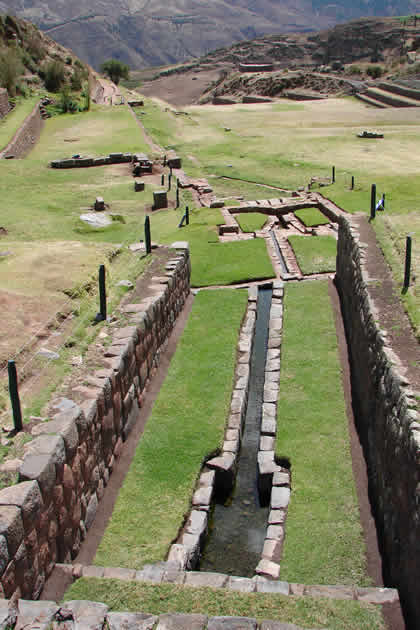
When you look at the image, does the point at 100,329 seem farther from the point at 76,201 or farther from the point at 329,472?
the point at 76,201

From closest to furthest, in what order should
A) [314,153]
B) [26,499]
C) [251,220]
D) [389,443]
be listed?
1. [26,499]
2. [389,443]
3. [251,220]
4. [314,153]

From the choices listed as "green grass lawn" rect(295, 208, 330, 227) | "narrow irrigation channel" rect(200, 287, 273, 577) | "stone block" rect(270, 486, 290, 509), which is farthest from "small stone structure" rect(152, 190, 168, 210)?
"stone block" rect(270, 486, 290, 509)

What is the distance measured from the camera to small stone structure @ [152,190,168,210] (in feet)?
81.6

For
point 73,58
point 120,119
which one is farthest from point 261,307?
point 73,58

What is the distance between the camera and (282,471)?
10.4 m

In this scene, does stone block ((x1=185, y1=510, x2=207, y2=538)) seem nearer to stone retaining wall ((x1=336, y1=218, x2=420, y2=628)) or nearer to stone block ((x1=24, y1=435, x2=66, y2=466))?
stone block ((x1=24, y1=435, x2=66, y2=466))

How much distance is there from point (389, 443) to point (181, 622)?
4.46 meters

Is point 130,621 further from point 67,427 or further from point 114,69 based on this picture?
point 114,69

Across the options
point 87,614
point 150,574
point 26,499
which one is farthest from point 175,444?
point 87,614

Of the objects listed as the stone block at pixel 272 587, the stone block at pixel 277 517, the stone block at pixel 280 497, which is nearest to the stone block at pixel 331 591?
the stone block at pixel 272 587

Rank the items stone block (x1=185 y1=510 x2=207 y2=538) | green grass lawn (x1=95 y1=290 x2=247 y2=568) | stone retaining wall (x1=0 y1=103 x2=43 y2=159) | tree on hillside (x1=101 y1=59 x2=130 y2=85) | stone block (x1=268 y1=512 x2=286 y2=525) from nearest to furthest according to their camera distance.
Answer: green grass lawn (x1=95 y1=290 x2=247 y2=568) < stone block (x1=185 y1=510 x2=207 y2=538) < stone block (x1=268 y1=512 x2=286 y2=525) < stone retaining wall (x1=0 y1=103 x2=43 y2=159) < tree on hillside (x1=101 y1=59 x2=130 y2=85)

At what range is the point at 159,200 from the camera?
2495cm

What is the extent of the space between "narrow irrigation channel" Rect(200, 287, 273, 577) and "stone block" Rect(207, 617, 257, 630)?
332cm

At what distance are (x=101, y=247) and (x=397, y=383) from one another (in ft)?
35.9
